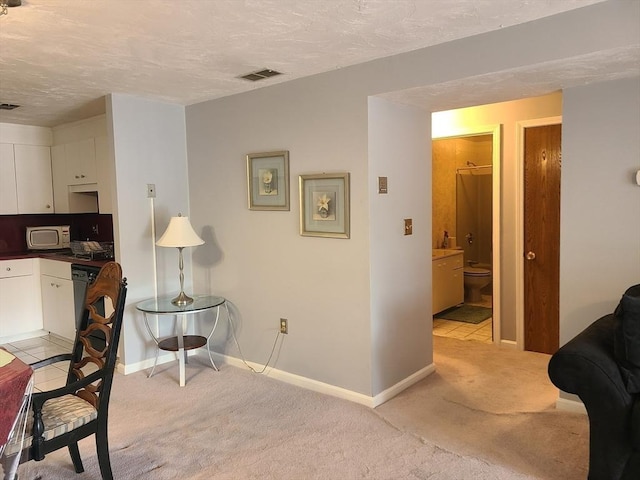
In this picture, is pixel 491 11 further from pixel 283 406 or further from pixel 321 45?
pixel 283 406

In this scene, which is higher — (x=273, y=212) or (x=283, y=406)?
(x=273, y=212)

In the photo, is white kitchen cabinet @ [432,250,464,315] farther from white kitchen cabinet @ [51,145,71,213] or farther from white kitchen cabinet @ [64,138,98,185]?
white kitchen cabinet @ [51,145,71,213]

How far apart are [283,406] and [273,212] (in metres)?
1.37

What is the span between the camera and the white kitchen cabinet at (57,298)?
4.77 metres

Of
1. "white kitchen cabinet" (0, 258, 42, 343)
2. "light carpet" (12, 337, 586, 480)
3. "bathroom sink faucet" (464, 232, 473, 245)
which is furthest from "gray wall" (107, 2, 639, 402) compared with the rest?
"bathroom sink faucet" (464, 232, 473, 245)

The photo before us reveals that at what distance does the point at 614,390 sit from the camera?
2111 millimetres

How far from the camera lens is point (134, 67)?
3.17 m

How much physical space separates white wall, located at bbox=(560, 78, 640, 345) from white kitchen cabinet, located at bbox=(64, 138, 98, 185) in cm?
398

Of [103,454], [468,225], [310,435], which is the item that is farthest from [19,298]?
[468,225]

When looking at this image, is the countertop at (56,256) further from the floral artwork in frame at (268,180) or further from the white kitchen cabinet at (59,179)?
the floral artwork in frame at (268,180)

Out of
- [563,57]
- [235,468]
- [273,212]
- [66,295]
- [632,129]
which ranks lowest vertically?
[235,468]

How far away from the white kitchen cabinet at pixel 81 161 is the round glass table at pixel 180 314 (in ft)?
5.10

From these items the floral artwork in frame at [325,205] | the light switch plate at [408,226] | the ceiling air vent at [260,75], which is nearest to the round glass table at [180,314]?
the floral artwork in frame at [325,205]

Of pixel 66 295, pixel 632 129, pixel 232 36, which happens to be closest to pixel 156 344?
pixel 66 295
